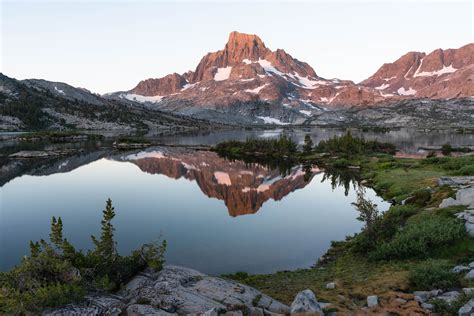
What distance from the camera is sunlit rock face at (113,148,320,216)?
56219 millimetres

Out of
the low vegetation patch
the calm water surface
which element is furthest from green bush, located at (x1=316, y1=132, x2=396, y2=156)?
the low vegetation patch

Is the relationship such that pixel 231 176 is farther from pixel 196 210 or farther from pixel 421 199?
pixel 421 199

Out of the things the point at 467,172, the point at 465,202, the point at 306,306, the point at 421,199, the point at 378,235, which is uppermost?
the point at 465,202

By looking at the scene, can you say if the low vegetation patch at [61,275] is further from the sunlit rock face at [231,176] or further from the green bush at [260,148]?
the green bush at [260,148]

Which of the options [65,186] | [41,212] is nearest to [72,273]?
[41,212]

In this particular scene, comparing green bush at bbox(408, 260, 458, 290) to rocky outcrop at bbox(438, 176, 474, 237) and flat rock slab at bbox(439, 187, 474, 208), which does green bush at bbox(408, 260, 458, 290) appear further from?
flat rock slab at bbox(439, 187, 474, 208)

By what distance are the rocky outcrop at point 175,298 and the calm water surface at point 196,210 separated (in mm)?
10299

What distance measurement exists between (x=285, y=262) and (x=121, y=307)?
16.8 metres

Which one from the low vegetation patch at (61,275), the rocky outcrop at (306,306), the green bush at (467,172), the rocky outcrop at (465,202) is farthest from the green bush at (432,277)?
the green bush at (467,172)

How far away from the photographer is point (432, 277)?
17516 millimetres

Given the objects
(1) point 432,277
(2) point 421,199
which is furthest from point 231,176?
(1) point 432,277

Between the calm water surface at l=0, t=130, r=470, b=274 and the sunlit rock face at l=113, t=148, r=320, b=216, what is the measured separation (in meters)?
0.21

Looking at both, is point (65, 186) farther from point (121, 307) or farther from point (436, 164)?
point (436, 164)

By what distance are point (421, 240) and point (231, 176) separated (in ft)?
186
